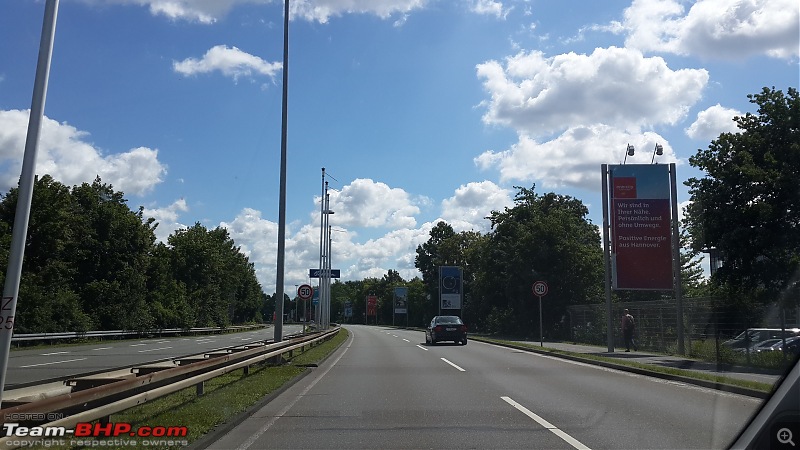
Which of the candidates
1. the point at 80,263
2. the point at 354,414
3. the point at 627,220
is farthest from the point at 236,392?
the point at 80,263

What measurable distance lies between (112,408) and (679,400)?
9.28m

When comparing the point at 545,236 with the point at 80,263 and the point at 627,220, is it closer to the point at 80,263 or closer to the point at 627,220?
the point at 627,220

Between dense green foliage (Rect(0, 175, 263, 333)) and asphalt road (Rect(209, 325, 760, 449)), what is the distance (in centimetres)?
2896

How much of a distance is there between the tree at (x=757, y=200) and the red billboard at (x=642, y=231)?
4.19 meters

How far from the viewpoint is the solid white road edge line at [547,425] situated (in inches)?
316

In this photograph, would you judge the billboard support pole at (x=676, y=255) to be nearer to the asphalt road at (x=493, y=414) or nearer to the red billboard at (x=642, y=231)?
the red billboard at (x=642, y=231)

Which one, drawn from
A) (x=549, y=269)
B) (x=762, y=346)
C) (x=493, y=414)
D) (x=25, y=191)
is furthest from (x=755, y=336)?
(x=549, y=269)

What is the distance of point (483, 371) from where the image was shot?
18.4 m

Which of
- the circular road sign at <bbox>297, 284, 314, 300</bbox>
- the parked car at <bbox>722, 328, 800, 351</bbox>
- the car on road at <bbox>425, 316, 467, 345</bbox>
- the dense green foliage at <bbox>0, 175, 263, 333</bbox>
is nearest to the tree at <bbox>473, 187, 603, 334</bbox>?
the car on road at <bbox>425, 316, 467, 345</bbox>

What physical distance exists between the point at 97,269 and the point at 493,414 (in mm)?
48522

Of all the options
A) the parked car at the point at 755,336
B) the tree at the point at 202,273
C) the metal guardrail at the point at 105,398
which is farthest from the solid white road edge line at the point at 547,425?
the tree at the point at 202,273

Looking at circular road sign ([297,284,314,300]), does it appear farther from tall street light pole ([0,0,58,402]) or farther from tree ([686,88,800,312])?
tall street light pole ([0,0,58,402])

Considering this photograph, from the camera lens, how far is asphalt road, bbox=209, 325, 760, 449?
27.1ft

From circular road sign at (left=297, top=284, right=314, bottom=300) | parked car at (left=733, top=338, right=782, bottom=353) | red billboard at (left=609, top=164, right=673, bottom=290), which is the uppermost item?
red billboard at (left=609, top=164, right=673, bottom=290)
